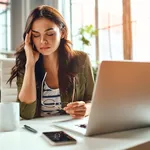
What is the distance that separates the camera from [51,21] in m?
1.25

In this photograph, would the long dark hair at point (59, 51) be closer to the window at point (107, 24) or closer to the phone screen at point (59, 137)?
the phone screen at point (59, 137)

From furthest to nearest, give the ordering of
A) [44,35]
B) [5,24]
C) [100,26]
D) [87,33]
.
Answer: [5,24]
[100,26]
[87,33]
[44,35]

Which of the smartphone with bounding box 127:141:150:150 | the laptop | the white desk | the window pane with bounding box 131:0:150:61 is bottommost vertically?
the smartphone with bounding box 127:141:150:150

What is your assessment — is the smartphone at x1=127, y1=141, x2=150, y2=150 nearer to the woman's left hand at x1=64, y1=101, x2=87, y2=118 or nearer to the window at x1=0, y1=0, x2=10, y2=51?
the woman's left hand at x1=64, y1=101, x2=87, y2=118

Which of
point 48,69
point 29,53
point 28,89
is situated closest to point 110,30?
point 48,69

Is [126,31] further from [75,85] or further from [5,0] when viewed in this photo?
[5,0]

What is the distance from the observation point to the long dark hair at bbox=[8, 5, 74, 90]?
125 centimetres

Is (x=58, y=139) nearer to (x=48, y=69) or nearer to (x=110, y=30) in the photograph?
(x=48, y=69)

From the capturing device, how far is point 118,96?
0.67m

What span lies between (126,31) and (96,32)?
469 millimetres

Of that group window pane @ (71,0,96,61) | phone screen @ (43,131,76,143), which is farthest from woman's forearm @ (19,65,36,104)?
window pane @ (71,0,96,61)

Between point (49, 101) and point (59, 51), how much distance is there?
0.30 meters

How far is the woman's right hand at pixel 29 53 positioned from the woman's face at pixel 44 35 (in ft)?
0.12

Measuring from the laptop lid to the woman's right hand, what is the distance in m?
0.62
